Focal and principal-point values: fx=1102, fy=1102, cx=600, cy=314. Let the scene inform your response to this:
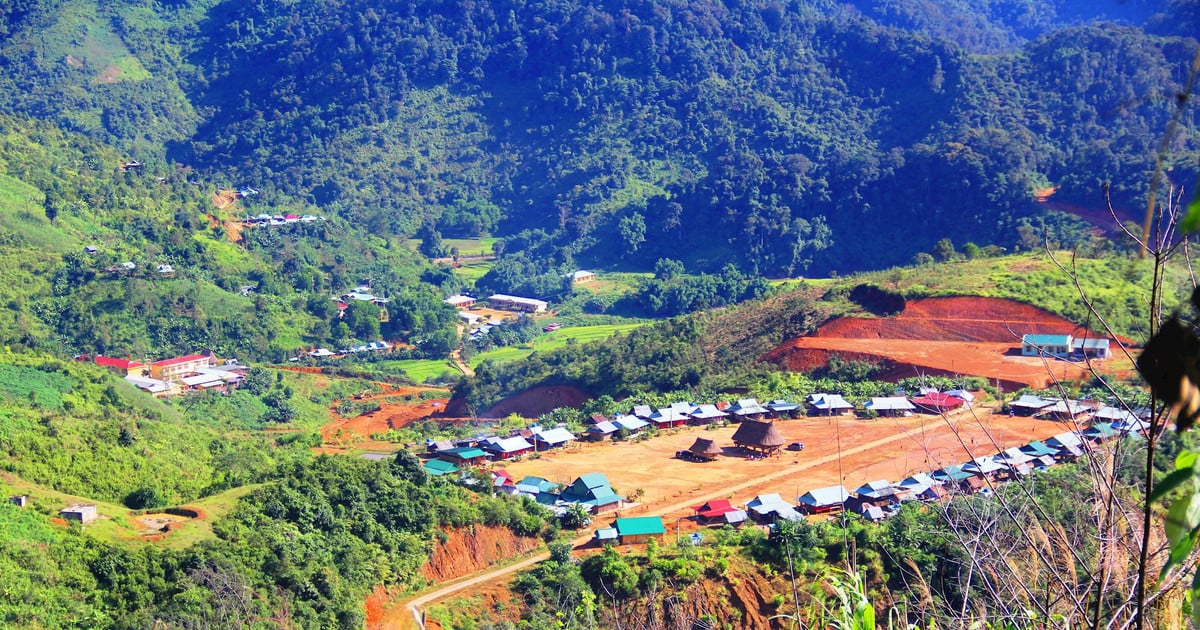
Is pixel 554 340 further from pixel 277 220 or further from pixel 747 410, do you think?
pixel 747 410

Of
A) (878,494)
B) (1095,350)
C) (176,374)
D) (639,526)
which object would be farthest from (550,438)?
(176,374)

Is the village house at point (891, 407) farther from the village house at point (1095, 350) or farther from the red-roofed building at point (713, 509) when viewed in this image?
the red-roofed building at point (713, 509)

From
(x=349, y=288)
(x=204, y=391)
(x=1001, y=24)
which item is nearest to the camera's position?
(x=204, y=391)

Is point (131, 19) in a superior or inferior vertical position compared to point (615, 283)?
superior

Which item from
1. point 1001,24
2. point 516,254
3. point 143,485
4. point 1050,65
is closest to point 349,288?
point 516,254

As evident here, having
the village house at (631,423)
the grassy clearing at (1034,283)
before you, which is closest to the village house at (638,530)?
the village house at (631,423)

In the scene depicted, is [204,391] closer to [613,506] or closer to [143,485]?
[143,485]
